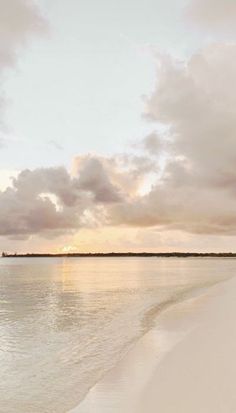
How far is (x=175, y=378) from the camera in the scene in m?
11.2

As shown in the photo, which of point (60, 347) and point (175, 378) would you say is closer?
point (175, 378)

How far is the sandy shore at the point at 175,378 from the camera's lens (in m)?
9.24

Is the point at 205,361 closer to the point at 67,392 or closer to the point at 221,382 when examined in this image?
the point at 221,382

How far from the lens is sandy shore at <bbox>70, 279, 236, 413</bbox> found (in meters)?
9.24

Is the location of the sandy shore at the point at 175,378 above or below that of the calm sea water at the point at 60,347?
above

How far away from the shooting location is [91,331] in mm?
22312

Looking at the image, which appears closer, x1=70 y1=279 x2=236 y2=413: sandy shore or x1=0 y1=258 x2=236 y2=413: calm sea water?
x1=70 y1=279 x2=236 y2=413: sandy shore

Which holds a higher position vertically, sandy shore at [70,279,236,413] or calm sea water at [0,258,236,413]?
sandy shore at [70,279,236,413]

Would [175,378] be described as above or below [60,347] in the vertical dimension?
above

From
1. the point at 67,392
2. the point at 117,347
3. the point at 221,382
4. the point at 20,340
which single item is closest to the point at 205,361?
the point at 221,382

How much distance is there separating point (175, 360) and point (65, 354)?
5100mm

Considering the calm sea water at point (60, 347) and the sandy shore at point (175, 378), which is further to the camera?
the calm sea water at point (60, 347)

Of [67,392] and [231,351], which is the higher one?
[231,351]

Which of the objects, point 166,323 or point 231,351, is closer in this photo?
point 231,351
